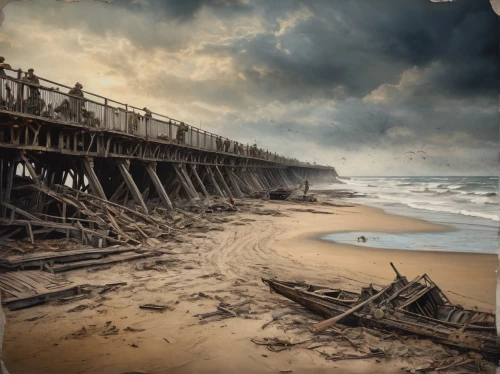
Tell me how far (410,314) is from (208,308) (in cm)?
345

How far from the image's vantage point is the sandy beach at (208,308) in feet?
14.5

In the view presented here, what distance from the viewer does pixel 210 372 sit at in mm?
4305

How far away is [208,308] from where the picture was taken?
6105mm

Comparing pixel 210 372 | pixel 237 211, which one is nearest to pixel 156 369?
pixel 210 372

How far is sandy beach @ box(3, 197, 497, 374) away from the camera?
443 cm

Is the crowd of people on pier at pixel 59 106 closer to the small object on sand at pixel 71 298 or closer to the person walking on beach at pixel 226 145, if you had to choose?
the small object on sand at pixel 71 298

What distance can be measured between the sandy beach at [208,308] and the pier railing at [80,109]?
214 inches

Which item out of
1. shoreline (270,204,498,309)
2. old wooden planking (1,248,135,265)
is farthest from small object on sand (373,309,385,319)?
old wooden planking (1,248,135,265)

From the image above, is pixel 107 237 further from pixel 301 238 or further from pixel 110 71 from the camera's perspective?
pixel 301 238

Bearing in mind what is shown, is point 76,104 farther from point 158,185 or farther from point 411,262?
point 411,262

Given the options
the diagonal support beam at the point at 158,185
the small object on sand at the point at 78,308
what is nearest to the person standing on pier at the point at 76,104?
the diagonal support beam at the point at 158,185

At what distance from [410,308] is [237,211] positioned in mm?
14245

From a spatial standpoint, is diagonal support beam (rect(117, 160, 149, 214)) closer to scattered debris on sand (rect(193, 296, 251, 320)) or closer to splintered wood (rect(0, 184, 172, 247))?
splintered wood (rect(0, 184, 172, 247))

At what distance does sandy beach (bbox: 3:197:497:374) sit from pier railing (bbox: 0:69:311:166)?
214 inches
